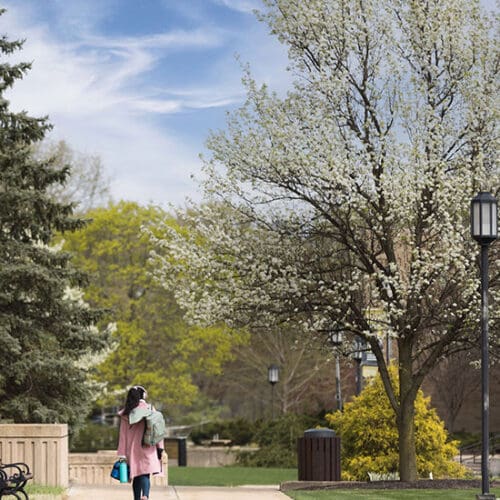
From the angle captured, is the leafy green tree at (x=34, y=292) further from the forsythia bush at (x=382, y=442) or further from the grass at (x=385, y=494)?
the grass at (x=385, y=494)

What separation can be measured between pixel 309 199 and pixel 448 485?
20.2 ft

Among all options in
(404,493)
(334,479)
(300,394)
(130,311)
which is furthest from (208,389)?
(404,493)

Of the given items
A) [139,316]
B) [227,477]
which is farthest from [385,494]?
[139,316]

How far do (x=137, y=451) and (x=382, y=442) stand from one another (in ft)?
39.1

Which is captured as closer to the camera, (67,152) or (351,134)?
(351,134)

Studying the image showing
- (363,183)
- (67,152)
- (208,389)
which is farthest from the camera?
(208,389)

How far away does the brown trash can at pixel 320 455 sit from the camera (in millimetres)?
22109

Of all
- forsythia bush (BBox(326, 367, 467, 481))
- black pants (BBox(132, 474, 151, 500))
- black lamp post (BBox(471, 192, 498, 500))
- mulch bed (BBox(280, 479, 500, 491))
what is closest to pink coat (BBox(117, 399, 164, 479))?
black pants (BBox(132, 474, 151, 500))

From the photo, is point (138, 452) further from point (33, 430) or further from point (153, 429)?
point (33, 430)

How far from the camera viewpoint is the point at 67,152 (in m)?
56.1

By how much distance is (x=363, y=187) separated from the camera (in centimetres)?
2181

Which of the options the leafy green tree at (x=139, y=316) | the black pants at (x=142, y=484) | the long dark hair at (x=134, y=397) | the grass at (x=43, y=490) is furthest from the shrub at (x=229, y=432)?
the long dark hair at (x=134, y=397)

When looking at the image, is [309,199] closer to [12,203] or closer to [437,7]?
[437,7]

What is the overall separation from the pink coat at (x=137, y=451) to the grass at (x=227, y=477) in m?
12.4
